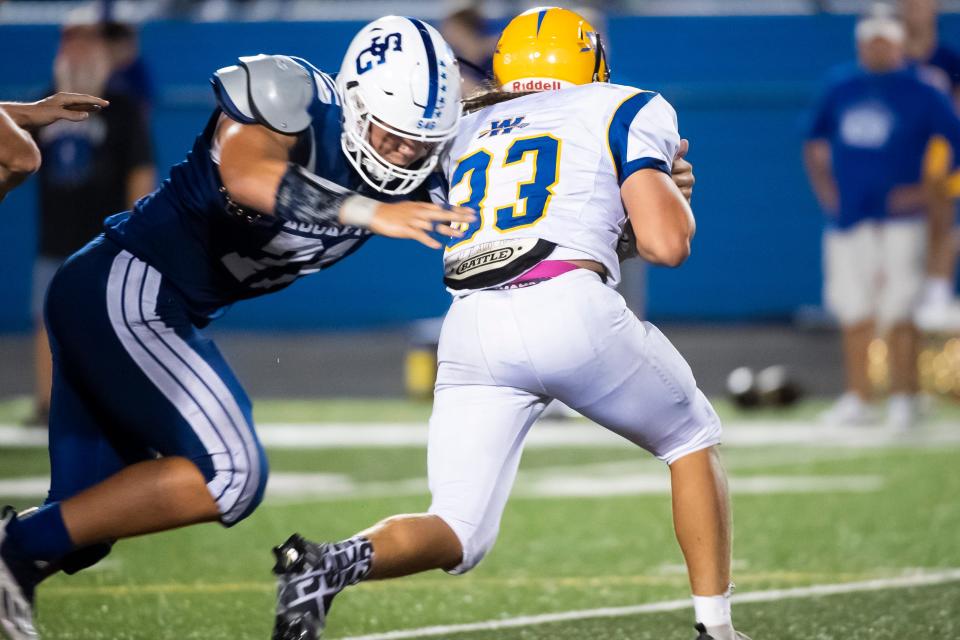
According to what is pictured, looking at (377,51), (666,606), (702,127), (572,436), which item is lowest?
(572,436)

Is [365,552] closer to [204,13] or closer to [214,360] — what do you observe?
[214,360]

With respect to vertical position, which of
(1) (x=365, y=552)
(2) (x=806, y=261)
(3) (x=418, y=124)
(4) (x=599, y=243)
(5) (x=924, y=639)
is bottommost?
(2) (x=806, y=261)

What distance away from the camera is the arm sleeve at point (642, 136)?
3.75 meters

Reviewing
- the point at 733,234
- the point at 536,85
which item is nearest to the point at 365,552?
the point at 536,85

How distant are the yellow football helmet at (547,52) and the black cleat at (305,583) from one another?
1.33 metres

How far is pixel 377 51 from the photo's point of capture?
12.8ft

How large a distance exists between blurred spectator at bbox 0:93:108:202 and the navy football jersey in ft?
0.96

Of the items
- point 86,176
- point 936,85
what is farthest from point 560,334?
point 936,85

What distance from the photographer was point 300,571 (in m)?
3.49

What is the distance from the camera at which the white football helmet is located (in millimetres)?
3828

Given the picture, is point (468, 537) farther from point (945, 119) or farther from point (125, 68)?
point (945, 119)

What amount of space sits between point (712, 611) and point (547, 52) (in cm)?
145

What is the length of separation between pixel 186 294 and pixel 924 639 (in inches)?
85.8

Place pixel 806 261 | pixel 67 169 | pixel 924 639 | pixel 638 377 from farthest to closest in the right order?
pixel 806 261, pixel 67 169, pixel 924 639, pixel 638 377
